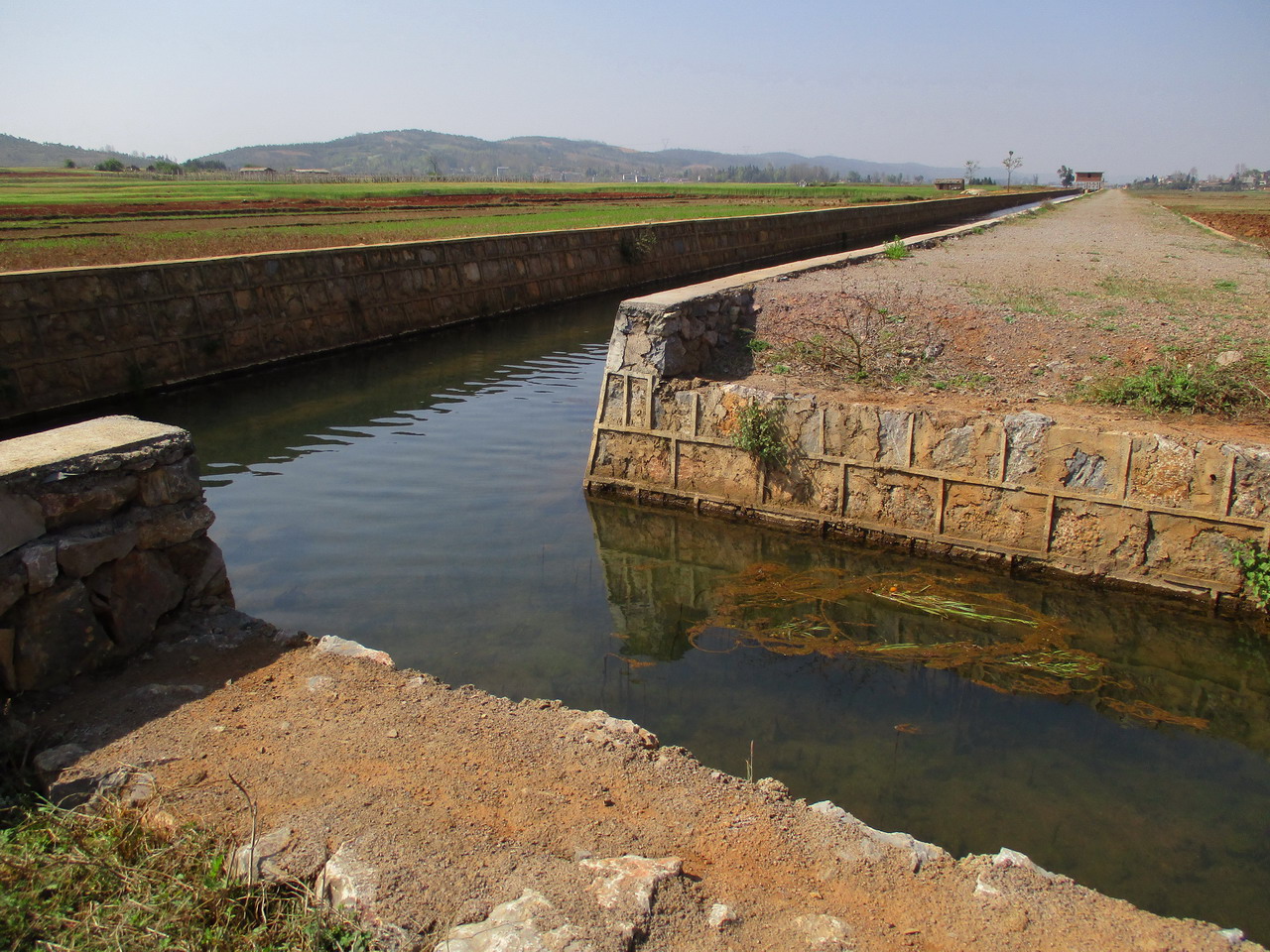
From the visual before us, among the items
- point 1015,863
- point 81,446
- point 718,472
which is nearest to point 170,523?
point 81,446

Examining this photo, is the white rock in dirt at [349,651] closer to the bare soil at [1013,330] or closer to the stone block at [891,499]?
the stone block at [891,499]

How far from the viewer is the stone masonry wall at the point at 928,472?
7.32 m

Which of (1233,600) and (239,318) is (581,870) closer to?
(1233,600)

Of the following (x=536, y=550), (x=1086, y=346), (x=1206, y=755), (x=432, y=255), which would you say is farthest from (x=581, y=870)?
(x=432, y=255)

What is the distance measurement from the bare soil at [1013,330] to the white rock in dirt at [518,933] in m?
6.99

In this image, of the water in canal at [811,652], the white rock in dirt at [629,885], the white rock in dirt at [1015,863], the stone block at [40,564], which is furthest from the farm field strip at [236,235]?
the white rock in dirt at [1015,863]

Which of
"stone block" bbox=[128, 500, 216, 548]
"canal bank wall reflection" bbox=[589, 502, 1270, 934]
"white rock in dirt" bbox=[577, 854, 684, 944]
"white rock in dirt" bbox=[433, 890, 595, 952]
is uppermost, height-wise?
"stone block" bbox=[128, 500, 216, 548]

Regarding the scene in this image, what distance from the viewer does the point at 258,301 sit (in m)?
16.3

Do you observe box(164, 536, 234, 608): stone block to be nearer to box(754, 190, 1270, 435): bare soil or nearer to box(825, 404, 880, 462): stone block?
box(825, 404, 880, 462): stone block

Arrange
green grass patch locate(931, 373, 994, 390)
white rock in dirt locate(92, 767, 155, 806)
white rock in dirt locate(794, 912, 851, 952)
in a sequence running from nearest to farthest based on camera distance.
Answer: white rock in dirt locate(794, 912, 851, 952), white rock in dirt locate(92, 767, 155, 806), green grass patch locate(931, 373, 994, 390)

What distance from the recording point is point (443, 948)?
9.75ft

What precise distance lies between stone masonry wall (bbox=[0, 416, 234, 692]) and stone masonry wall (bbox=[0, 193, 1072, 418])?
361 inches

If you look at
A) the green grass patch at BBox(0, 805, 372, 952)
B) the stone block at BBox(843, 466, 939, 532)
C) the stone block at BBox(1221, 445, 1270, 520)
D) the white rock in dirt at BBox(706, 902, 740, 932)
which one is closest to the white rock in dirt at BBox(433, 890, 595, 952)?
the green grass patch at BBox(0, 805, 372, 952)

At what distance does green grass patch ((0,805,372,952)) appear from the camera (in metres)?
2.96
